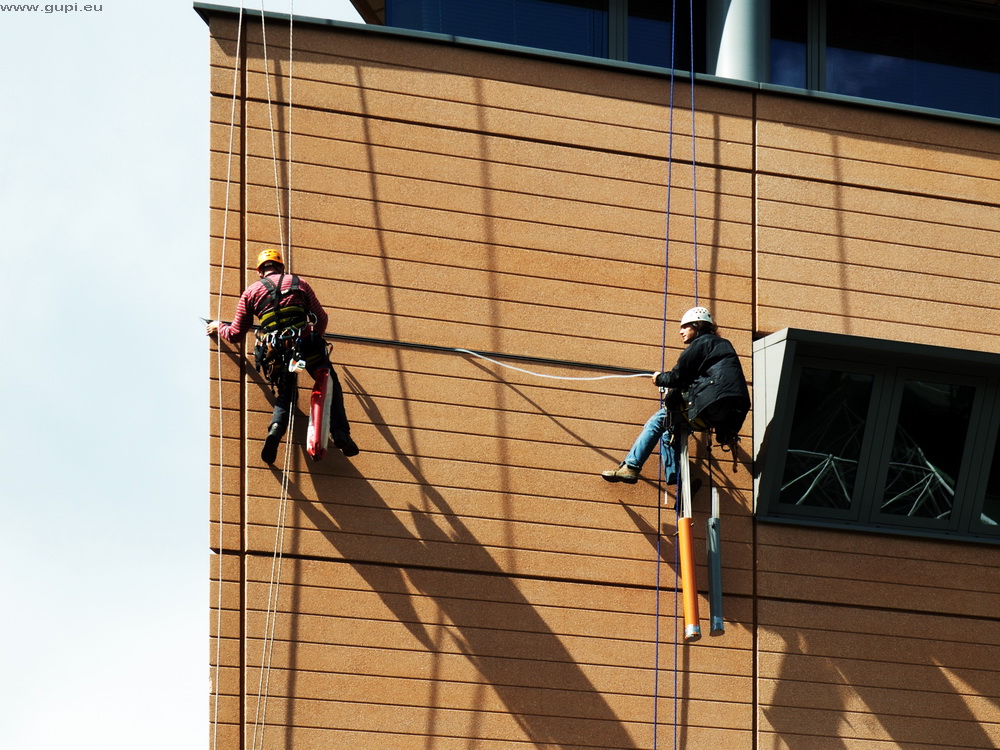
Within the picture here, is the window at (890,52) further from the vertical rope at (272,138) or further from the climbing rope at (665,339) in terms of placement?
the vertical rope at (272,138)

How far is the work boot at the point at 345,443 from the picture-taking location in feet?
35.4

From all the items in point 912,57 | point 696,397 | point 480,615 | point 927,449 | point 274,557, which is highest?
point 912,57

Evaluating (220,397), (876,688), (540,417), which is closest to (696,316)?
(540,417)

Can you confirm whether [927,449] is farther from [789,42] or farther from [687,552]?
[789,42]

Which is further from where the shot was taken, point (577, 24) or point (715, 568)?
point (577, 24)

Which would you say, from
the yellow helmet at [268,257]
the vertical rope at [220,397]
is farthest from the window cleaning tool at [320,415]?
the yellow helmet at [268,257]

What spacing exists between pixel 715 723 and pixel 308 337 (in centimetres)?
455

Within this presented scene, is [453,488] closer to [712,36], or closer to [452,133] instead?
[452,133]

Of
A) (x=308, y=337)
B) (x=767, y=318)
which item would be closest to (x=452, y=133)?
(x=308, y=337)

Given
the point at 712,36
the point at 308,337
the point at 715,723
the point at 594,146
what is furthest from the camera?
the point at 712,36

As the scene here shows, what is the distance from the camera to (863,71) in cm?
1373

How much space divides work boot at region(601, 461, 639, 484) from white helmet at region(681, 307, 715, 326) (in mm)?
1281

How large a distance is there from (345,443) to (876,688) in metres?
4.92

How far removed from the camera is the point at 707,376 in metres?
11.2
